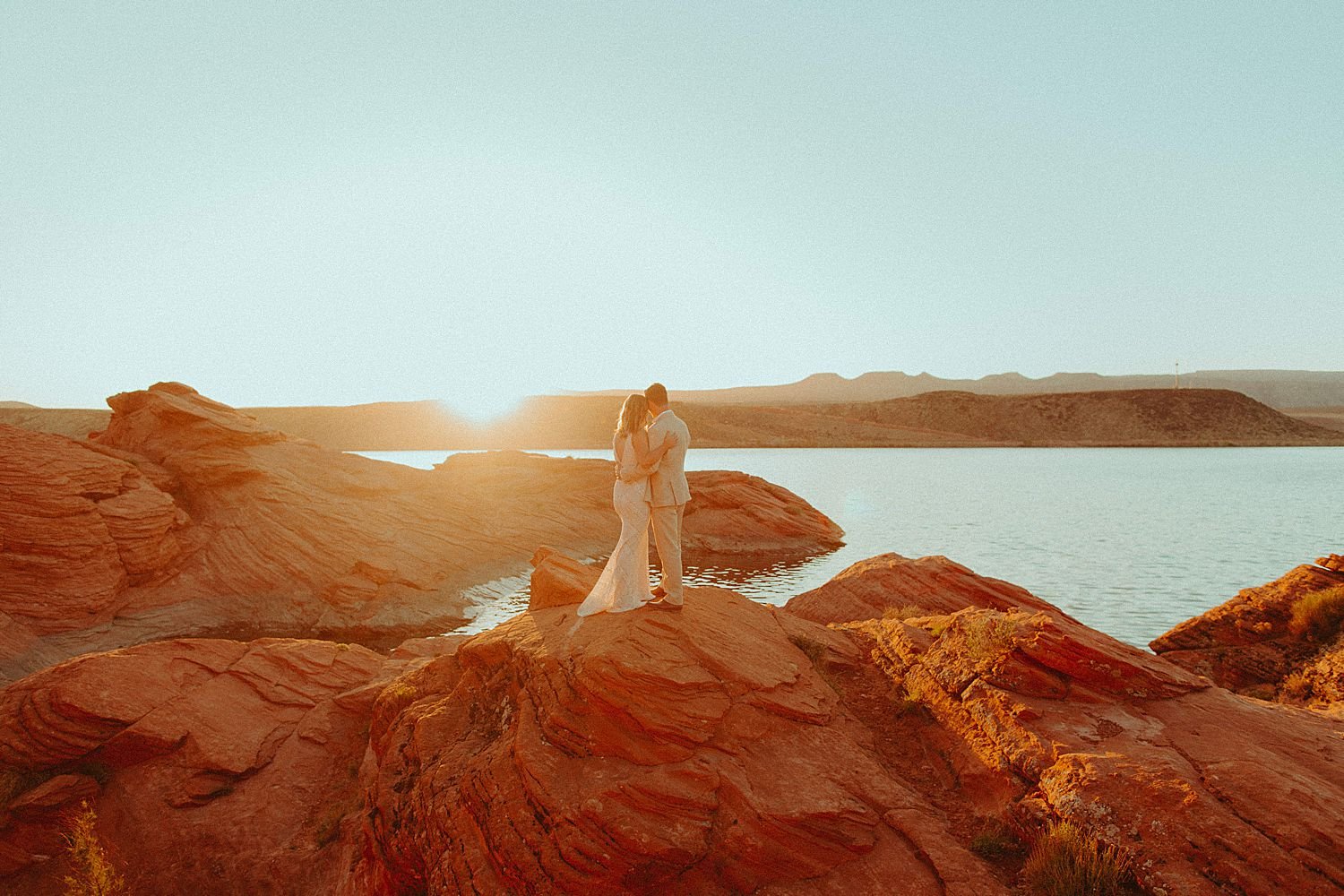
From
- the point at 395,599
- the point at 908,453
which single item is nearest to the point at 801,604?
the point at 395,599

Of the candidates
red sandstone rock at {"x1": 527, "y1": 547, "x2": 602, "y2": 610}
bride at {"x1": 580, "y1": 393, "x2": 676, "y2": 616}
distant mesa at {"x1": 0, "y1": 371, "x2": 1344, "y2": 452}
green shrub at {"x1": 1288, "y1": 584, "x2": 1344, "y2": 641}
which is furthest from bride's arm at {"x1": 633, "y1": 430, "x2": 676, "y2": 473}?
distant mesa at {"x1": 0, "y1": 371, "x2": 1344, "y2": 452}

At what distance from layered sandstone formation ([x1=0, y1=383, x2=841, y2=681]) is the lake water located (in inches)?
135

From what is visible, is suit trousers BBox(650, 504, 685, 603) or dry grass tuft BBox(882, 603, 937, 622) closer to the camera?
suit trousers BBox(650, 504, 685, 603)

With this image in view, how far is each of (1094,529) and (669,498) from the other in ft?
112

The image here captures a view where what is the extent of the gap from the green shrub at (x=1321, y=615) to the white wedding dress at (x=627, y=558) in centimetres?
1128

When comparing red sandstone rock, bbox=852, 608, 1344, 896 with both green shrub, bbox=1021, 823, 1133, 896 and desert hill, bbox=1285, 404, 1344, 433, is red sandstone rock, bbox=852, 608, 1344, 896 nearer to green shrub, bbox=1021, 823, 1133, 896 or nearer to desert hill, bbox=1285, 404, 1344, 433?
green shrub, bbox=1021, 823, 1133, 896

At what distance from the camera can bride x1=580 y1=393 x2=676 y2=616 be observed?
8.17 m

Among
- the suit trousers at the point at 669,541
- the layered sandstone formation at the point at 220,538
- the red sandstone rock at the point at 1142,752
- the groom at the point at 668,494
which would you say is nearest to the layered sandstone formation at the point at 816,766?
the red sandstone rock at the point at 1142,752

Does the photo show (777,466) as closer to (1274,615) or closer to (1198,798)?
(1274,615)

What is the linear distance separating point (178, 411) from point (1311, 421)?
166 metres

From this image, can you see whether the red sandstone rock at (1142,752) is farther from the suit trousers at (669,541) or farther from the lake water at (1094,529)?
the lake water at (1094,529)

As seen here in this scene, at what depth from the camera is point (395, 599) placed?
23078 millimetres

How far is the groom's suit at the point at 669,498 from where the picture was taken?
26.9ft

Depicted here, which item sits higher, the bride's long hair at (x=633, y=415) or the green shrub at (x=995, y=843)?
the bride's long hair at (x=633, y=415)
